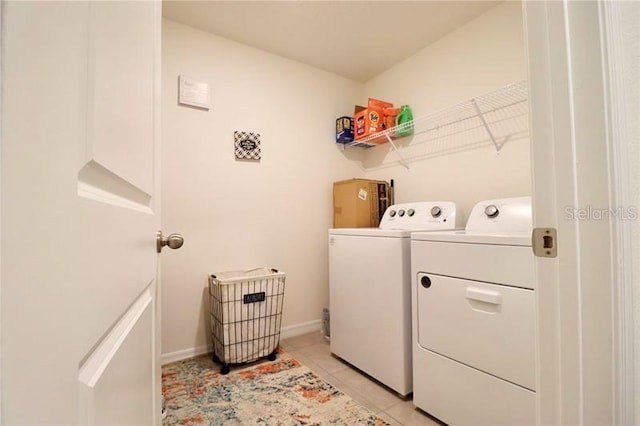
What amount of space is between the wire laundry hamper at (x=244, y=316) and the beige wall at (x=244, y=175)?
0.24m

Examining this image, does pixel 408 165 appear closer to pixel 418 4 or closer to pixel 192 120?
pixel 418 4

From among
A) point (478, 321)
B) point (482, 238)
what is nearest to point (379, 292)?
point (478, 321)

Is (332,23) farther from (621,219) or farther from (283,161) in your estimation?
(621,219)

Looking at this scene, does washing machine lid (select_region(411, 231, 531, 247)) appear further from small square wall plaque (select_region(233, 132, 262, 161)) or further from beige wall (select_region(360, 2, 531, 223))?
small square wall plaque (select_region(233, 132, 262, 161))

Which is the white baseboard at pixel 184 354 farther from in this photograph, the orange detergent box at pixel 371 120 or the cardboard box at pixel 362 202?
the orange detergent box at pixel 371 120

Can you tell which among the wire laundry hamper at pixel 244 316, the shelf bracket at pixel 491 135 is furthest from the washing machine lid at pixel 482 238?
the wire laundry hamper at pixel 244 316

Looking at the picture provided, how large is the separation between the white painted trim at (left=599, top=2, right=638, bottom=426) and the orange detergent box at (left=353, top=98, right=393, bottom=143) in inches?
80.1

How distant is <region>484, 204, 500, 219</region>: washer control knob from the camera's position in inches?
62.4

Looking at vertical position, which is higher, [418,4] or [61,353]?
[418,4]

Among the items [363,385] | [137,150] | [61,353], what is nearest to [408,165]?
[363,385]

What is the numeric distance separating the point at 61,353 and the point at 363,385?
1.83 meters

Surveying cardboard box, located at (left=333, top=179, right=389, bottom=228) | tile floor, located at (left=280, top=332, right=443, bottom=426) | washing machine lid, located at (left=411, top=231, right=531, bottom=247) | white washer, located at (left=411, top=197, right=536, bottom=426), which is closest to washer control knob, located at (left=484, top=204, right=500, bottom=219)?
white washer, located at (left=411, top=197, right=536, bottom=426)

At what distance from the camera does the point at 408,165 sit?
2506 mm

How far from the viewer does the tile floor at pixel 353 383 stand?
4.84 feet
